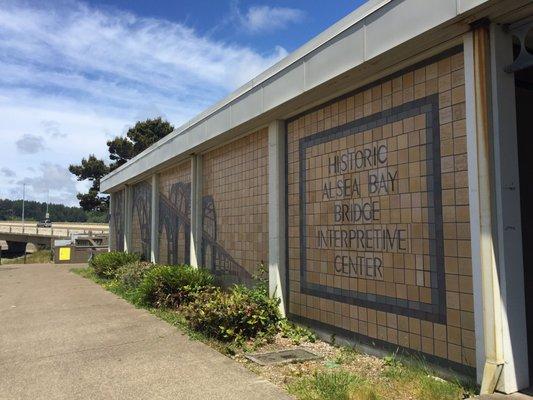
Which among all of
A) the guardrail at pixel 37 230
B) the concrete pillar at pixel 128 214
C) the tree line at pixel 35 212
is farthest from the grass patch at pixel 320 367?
the tree line at pixel 35 212

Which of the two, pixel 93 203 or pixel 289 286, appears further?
pixel 93 203

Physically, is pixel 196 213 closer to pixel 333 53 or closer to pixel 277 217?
pixel 277 217

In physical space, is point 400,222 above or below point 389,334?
above

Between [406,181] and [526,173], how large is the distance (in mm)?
1151

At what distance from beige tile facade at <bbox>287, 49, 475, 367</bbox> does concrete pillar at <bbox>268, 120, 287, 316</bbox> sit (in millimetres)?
310

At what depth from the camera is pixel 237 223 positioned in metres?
9.65

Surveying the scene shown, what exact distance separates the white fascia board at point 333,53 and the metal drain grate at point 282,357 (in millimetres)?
3331

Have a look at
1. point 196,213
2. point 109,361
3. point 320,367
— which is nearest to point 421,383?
point 320,367

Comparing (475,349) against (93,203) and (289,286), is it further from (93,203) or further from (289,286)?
(93,203)

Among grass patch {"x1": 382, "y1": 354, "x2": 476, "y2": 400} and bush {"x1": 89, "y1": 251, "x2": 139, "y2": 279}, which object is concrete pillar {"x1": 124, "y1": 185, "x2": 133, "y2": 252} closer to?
bush {"x1": 89, "y1": 251, "x2": 139, "y2": 279}

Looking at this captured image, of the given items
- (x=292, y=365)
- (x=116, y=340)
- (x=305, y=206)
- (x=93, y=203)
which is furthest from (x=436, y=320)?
(x=93, y=203)

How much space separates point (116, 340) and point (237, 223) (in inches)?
128

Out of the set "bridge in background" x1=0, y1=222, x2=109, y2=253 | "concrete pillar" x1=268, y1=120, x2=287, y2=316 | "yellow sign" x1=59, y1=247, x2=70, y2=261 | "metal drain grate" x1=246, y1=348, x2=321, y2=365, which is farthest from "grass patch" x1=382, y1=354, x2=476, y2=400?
"bridge in background" x1=0, y1=222, x2=109, y2=253

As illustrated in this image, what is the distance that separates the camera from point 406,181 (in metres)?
5.49
